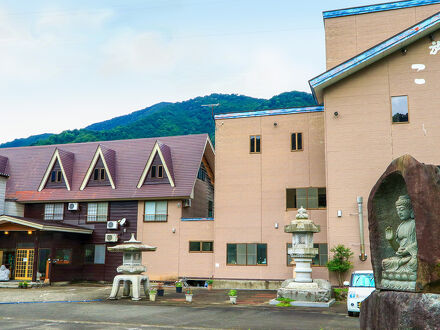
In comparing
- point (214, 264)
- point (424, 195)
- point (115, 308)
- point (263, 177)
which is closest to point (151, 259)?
point (214, 264)

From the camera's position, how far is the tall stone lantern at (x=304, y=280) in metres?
18.3

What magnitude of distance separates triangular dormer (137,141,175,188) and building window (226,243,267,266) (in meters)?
6.71

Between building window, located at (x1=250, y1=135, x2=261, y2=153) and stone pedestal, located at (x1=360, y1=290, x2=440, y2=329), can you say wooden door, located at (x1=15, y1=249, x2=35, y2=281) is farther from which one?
stone pedestal, located at (x1=360, y1=290, x2=440, y2=329)

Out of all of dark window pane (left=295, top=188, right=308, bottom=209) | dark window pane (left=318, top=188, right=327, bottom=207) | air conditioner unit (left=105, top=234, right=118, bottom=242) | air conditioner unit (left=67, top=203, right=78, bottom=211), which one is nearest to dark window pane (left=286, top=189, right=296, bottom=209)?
dark window pane (left=295, top=188, right=308, bottom=209)

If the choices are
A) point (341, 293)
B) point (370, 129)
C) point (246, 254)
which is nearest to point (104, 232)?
point (246, 254)

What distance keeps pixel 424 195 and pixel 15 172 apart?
34579mm

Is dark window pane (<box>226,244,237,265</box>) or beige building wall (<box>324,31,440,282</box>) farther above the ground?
beige building wall (<box>324,31,440,282</box>)

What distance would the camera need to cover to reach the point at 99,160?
3278 centimetres

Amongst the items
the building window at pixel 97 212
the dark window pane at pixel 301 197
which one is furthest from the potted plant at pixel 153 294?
the building window at pixel 97 212

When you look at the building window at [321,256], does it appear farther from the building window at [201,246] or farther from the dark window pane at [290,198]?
the building window at [201,246]

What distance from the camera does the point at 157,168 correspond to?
3123 cm

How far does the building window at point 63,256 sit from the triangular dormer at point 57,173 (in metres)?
5.07

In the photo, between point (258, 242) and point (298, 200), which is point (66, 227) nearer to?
point (258, 242)

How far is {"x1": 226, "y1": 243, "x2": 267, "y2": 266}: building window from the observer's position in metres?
26.9
